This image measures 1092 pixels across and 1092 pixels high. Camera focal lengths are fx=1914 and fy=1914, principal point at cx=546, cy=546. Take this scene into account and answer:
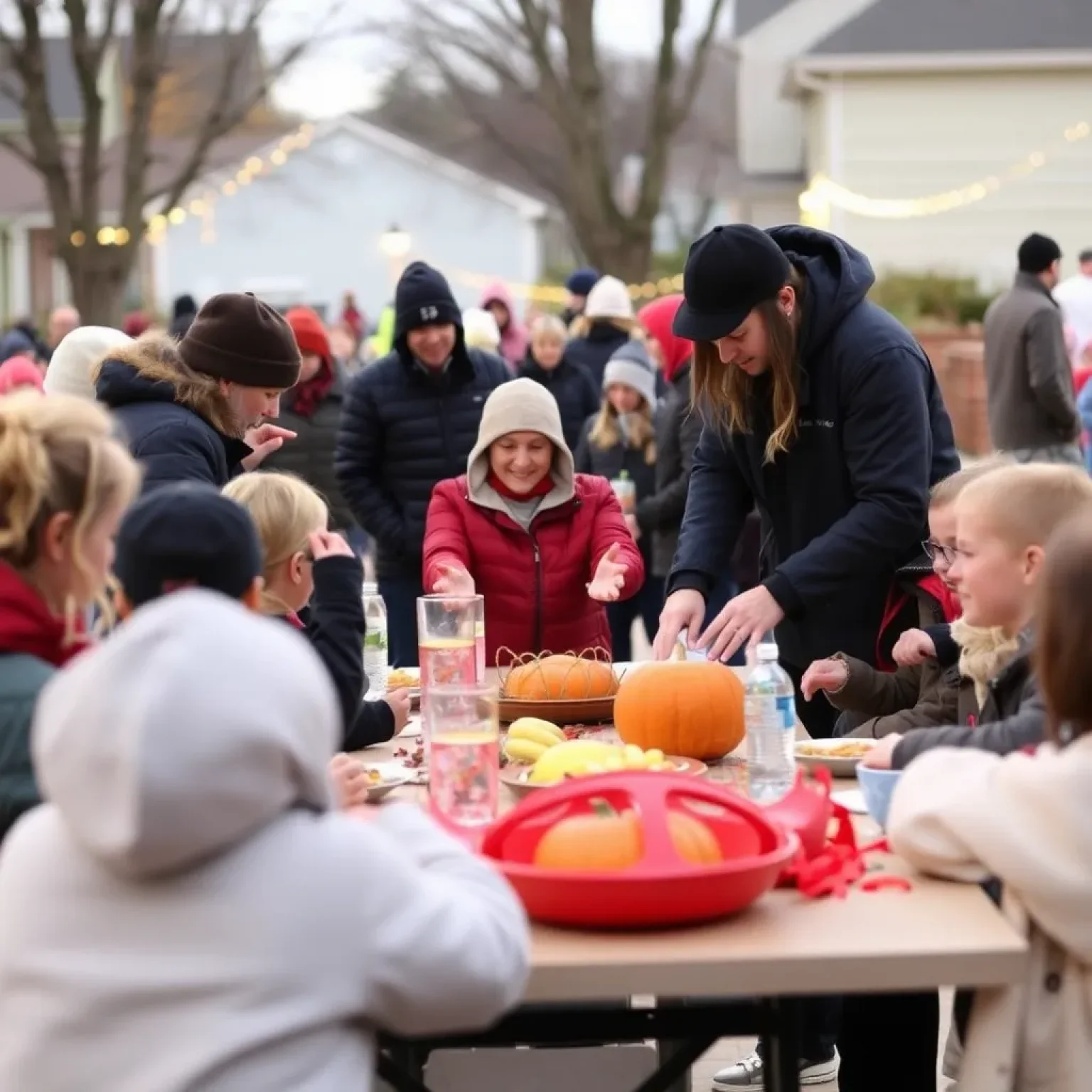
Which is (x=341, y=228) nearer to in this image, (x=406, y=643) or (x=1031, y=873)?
(x=406, y=643)

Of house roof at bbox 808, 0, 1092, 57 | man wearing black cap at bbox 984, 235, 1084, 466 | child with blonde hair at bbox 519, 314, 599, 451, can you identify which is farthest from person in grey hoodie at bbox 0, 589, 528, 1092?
house roof at bbox 808, 0, 1092, 57

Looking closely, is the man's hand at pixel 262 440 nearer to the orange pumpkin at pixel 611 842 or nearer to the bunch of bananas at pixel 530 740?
the bunch of bananas at pixel 530 740

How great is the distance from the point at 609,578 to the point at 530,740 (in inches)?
50.4

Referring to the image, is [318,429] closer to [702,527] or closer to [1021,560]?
[702,527]

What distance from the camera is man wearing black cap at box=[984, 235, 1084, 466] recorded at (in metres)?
12.1

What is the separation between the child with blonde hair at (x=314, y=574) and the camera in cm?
389

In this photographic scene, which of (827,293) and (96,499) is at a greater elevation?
(827,293)

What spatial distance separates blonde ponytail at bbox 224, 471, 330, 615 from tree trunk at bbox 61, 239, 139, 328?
67.2 feet

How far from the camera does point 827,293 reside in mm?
5113

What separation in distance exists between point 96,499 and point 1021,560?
5.60 feet

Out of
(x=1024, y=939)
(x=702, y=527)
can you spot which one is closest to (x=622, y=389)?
(x=702, y=527)

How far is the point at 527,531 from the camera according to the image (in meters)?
5.76

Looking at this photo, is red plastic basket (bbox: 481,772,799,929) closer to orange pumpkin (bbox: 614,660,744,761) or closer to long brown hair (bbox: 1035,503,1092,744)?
long brown hair (bbox: 1035,503,1092,744)

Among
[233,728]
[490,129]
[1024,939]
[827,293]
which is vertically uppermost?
[490,129]
